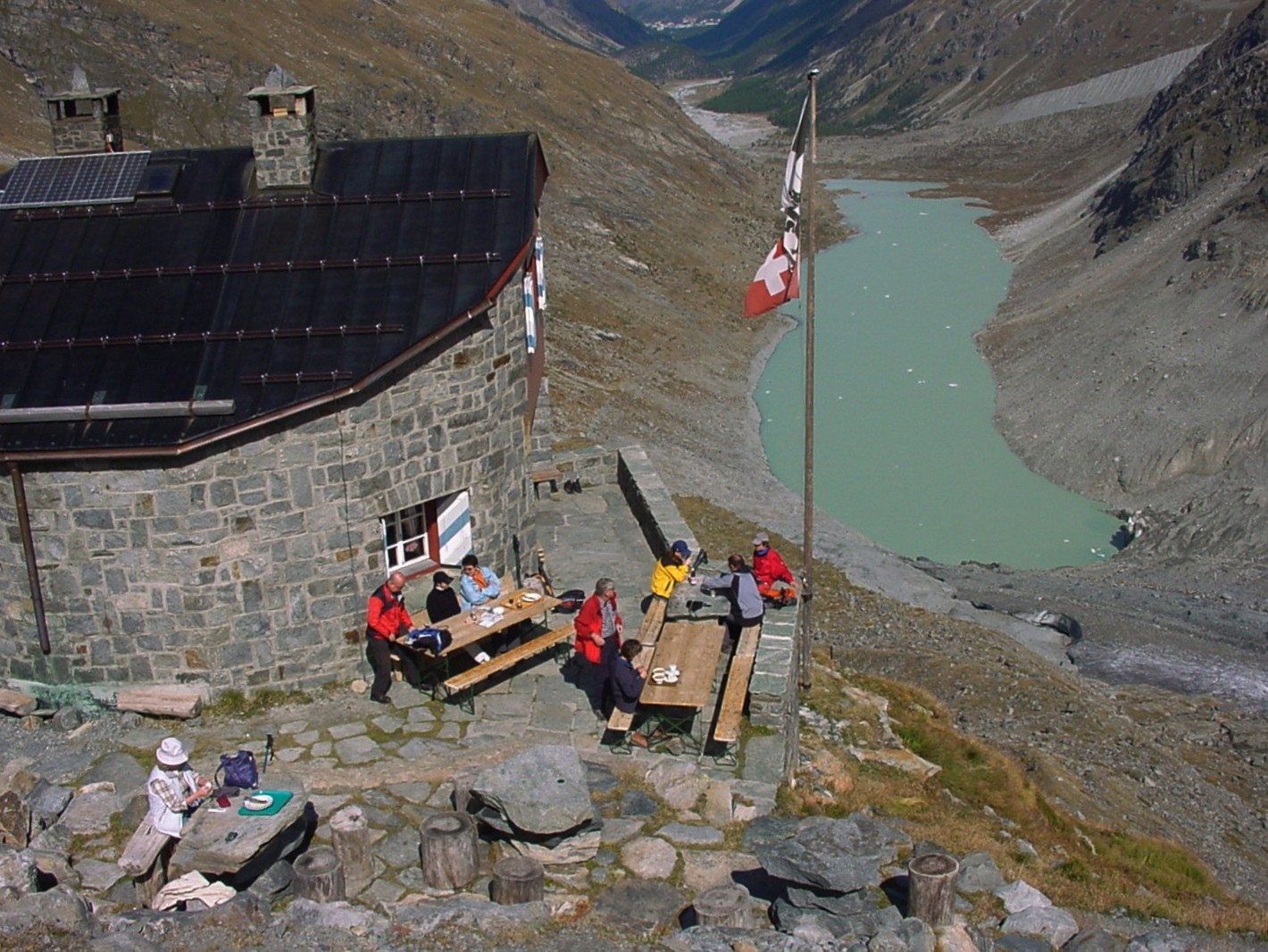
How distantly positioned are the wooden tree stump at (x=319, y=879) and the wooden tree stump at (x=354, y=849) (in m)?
0.35

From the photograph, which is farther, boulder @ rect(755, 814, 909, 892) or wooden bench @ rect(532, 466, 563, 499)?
wooden bench @ rect(532, 466, 563, 499)

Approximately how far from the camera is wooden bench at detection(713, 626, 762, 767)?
44.5ft

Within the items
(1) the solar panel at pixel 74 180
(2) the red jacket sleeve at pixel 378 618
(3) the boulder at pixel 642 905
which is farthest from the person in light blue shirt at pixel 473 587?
(1) the solar panel at pixel 74 180

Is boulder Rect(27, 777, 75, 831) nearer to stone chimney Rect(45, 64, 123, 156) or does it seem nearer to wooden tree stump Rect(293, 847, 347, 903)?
wooden tree stump Rect(293, 847, 347, 903)

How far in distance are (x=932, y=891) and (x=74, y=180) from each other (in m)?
13.4

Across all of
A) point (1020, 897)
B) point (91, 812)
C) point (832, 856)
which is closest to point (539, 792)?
point (832, 856)

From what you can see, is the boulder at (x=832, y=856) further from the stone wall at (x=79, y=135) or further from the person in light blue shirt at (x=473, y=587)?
the stone wall at (x=79, y=135)

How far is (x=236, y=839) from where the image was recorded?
1059 centimetres

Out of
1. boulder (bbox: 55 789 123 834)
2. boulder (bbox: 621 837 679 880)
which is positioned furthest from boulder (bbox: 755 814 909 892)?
boulder (bbox: 55 789 123 834)

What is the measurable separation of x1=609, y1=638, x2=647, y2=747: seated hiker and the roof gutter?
4.02 metres

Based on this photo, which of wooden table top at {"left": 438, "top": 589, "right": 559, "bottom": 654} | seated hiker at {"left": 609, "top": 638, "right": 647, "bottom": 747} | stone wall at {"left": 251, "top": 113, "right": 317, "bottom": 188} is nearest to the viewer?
seated hiker at {"left": 609, "top": 638, "right": 647, "bottom": 747}

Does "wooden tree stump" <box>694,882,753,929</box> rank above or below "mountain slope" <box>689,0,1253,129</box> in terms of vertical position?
below

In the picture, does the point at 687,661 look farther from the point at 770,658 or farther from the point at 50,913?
the point at 50,913

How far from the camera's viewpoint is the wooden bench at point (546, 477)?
70.7 ft
